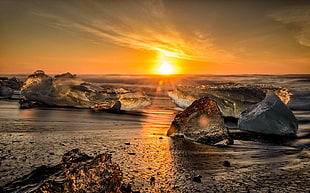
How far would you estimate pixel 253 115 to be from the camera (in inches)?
152

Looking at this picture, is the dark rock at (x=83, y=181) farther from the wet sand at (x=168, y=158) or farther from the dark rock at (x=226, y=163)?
the dark rock at (x=226, y=163)

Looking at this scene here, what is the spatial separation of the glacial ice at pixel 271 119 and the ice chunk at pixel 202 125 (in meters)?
0.97

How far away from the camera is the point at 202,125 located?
2.98m

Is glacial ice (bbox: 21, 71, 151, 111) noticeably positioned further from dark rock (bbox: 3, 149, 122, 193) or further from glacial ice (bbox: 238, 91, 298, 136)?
dark rock (bbox: 3, 149, 122, 193)

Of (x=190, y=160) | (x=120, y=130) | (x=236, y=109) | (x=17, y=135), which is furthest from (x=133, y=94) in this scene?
(x=190, y=160)

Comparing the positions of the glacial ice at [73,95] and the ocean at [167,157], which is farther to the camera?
the glacial ice at [73,95]

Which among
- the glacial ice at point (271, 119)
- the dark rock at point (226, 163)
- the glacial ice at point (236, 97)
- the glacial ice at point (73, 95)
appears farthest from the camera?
the glacial ice at point (73, 95)

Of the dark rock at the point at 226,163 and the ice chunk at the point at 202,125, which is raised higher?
the ice chunk at the point at 202,125

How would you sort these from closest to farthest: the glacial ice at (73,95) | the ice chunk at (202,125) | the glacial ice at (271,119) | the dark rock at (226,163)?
the dark rock at (226,163)
the ice chunk at (202,125)
the glacial ice at (271,119)
the glacial ice at (73,95)

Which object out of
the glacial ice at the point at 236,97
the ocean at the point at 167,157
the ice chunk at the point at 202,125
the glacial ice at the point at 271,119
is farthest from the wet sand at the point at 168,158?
the glacial ice at the point at 236,97

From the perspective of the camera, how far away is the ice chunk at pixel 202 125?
2838mm

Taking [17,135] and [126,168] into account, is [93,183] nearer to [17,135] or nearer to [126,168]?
[126,168]

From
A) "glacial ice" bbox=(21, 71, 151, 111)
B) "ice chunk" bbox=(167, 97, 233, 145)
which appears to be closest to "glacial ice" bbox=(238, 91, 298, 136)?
"ice chunk" bbox=(167, 97, 233, 145)

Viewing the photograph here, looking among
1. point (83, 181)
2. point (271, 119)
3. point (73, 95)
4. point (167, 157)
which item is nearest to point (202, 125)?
point (167, 157)
